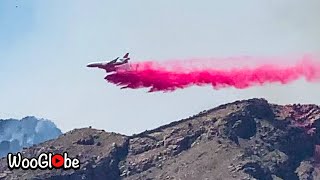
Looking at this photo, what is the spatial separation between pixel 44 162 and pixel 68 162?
311 inches

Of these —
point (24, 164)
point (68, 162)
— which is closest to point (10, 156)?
point (24, 164)

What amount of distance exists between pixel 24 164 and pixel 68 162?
10.5 m

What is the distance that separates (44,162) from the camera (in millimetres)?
147625

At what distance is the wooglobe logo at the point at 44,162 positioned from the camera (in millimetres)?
141875

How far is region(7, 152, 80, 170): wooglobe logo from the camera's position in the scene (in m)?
142

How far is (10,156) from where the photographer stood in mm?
149750

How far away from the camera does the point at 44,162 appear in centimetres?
14762

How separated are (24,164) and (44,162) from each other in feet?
16.0

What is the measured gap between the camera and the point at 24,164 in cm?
14488

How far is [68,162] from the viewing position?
468 feet

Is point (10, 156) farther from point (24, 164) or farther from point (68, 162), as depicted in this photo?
point (68, 162)
